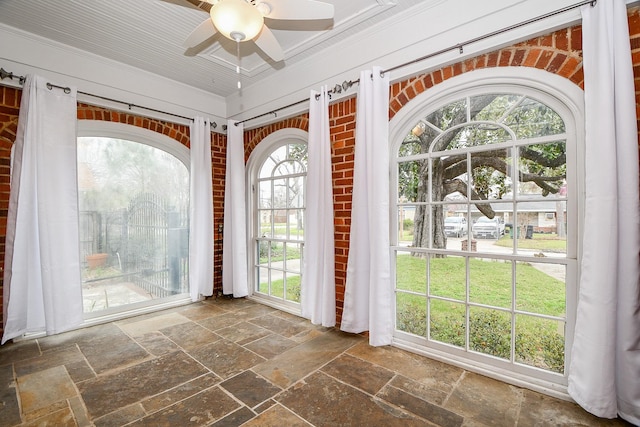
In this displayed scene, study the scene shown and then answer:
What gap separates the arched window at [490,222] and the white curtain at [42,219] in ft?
9.64

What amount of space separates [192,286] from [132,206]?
1.16 m

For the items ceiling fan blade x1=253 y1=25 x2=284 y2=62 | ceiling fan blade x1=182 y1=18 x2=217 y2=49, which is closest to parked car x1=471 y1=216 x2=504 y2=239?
ceiling fan blade x1=253 y1=25 x2=284 y2=62

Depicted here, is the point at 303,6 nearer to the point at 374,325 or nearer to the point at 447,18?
the point at 447,18

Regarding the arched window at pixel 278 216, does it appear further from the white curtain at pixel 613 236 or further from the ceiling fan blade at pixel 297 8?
the white curtain at pixel 613 236

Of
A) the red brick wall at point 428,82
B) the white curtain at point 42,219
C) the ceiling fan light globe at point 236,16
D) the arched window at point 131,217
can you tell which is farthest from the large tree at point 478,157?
the white curtain at point 42,219

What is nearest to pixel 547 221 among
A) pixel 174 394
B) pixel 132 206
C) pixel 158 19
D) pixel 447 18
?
pixel 447 18

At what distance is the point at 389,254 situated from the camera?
2424 mm

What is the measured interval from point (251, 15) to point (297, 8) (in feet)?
1.14

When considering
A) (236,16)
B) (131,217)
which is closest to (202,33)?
(236,16)

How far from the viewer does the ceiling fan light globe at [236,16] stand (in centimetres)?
139

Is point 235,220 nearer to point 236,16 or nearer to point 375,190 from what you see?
point 375,190

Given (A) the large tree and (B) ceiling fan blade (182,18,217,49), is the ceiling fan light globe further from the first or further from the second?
(A) the large tree

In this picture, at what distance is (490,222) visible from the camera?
209 centimetres

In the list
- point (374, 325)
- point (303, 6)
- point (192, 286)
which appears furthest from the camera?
point (192, 286)
